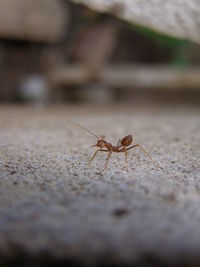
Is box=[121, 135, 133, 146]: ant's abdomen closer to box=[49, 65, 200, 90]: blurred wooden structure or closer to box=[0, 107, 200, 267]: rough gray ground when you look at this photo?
box=[0, 107, 200, 267]: rough gray ground

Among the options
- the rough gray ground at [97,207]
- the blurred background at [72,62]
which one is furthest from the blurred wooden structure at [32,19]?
→ the rough gray ground at [97,207]

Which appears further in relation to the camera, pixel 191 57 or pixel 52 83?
pixel 191 57

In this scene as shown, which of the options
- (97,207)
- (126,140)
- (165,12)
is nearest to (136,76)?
(165,12)

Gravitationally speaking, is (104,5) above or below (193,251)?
above

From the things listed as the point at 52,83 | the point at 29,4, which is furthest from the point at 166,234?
the point at 52,83

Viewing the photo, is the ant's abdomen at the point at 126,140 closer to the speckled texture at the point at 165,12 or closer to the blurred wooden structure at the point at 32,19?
the speckled texture at the point at 165,12

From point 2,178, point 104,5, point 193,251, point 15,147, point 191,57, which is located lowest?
point 193,251

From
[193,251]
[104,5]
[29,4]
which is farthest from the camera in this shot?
[29,4]

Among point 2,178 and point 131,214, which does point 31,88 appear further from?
point 131,214
